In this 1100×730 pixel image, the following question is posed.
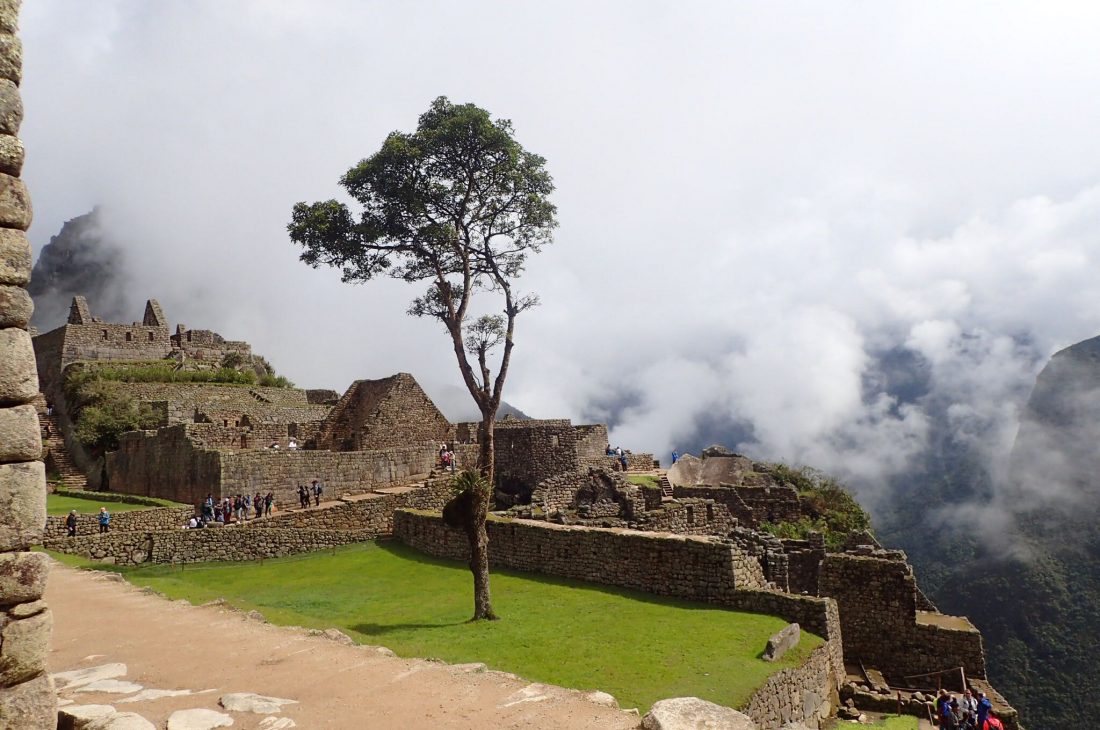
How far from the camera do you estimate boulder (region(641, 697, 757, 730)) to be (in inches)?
197

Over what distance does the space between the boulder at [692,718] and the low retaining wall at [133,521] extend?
59.6 ft

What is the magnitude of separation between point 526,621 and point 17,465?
938 centimetres

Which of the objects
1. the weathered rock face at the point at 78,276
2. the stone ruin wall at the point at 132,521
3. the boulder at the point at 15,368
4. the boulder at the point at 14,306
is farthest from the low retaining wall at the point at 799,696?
the weathered rock face at the point at 78,276

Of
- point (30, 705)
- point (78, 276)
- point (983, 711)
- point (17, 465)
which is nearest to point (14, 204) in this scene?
point (17, 465)

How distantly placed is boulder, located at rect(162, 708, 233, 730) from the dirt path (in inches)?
5.5

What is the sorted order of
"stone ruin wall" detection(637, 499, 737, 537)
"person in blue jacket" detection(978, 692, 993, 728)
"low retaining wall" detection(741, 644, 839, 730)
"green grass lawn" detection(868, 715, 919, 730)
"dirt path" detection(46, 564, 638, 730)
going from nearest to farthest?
1. "dirt path" detection(46, 564, 638, 730)
2. "low retaining wall" detection(741, 644, 839, 730)
3. "green grass lawn" detection(868, 715, 919, 730)
4. "person in blue jacket" detection(978, 692, 993, 728)
5. "stone ruin wall" detection(637, 499, 737, 537)

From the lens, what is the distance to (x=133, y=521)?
730 inches

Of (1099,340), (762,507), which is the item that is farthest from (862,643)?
(1099,340)

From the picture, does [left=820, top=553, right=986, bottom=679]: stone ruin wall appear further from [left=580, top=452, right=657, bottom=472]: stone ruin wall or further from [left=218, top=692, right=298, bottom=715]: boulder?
[left=218, top=692, right=298, bottom=715]: boulder

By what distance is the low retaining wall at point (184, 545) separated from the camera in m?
Answer: 17.1

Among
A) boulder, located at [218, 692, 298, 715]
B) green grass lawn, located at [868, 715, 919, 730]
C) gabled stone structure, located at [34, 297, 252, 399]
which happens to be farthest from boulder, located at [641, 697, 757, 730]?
gabled stone structure, located at [34, 297, 252, 399]

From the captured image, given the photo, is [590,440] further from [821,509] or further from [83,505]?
[83,505]

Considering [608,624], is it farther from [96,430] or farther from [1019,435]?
[1019,435]

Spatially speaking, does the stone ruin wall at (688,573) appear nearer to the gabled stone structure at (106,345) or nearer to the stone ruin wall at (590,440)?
the stone ruin wall at (590,440)
